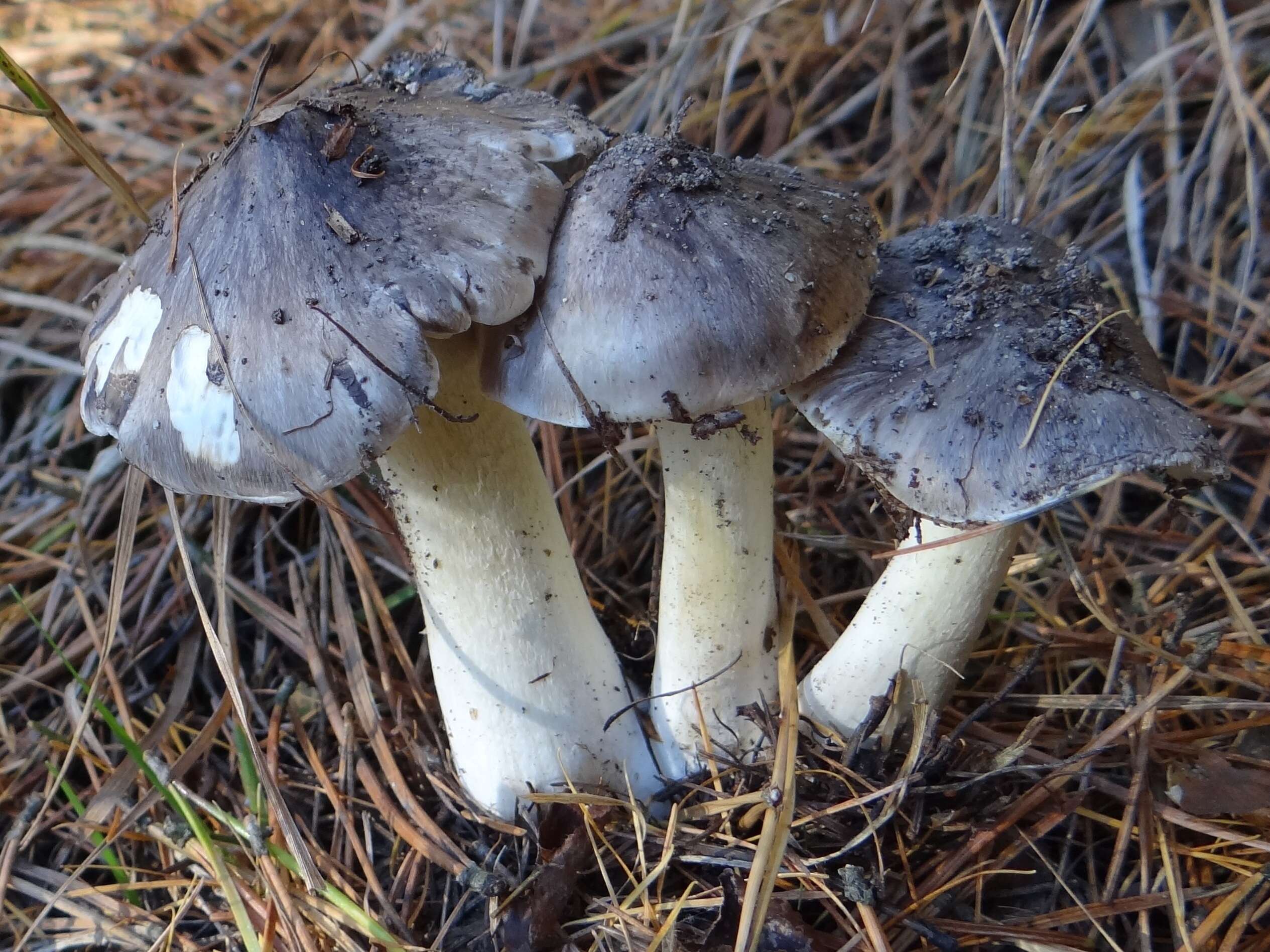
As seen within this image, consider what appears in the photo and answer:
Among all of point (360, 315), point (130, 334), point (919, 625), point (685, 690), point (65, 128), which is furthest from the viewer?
point (685, 690)

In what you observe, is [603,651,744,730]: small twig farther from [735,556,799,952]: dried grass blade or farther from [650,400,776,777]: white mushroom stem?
[735,556,799,952]: dried grass blade

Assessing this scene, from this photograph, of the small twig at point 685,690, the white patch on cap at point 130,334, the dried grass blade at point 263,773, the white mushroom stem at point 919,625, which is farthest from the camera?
the small twig at point 685,690

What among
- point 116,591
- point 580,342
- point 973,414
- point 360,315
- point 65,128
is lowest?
point 116,591

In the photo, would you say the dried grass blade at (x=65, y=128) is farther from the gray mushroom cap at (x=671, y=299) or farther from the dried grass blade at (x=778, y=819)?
the dried grass blade at (x=778, y=819)

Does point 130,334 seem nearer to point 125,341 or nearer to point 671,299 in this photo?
point 125,341

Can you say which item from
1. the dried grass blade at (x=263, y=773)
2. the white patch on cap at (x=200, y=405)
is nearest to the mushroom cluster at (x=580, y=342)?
the white patch on cap at (x=200, y=405)

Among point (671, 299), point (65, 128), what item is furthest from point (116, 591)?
point (671, 299)

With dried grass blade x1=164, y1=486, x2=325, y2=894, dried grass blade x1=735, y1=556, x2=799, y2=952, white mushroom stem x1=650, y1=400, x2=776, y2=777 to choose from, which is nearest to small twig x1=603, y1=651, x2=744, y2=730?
white mushroom stem x1=650, y1=400, x2=776, y2=777
